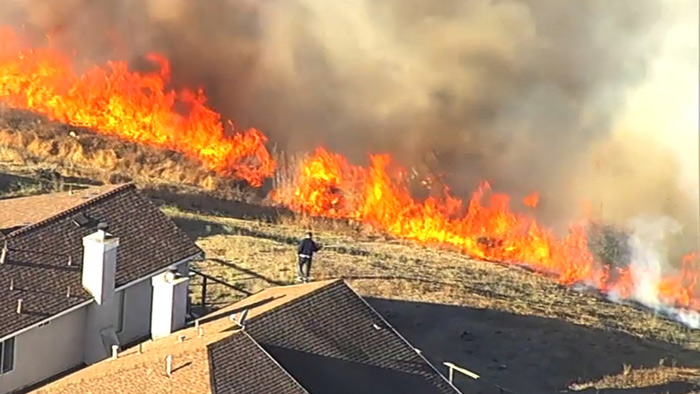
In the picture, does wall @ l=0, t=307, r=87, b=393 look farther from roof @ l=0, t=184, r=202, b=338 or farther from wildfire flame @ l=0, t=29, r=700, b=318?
wildfire flame @ l=0, t=29, r=700, b=318

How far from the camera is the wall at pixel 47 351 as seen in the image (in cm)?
1708

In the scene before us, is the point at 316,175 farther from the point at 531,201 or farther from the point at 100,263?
the point at 100,263

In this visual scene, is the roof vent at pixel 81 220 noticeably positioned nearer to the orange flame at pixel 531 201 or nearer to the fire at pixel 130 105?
the fire at pixel 130 105

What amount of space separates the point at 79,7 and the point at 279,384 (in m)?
26.6

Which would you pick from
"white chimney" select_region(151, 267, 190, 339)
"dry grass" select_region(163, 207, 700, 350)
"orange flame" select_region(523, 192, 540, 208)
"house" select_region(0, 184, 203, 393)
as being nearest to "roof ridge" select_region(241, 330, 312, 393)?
"white chimney" select_region(151, 267, 190, 339)

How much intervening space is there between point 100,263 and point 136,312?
165cm

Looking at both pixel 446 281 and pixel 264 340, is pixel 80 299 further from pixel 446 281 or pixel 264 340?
pixel 446 281

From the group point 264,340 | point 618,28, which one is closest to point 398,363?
point 264,340

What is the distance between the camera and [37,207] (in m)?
19.9

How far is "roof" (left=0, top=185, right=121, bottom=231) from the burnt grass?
11.1ft

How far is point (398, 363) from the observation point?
16359 mm

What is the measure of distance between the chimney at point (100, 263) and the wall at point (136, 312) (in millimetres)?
746

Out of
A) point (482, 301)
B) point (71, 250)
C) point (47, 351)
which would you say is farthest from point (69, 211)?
point (482, 301)

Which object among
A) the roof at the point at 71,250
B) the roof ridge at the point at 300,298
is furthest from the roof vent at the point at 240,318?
the roof at the point at 71,250
